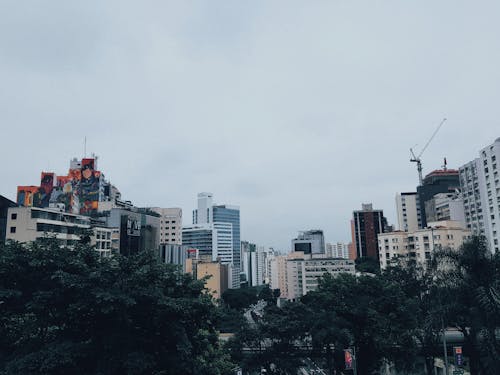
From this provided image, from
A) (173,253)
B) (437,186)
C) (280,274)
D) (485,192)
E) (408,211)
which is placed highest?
(437,186)

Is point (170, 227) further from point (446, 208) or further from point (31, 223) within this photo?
point (446, 208)

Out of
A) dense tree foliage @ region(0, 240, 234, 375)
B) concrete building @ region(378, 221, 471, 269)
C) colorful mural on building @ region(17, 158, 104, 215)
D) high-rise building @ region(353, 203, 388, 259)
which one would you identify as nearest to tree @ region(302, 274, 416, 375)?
dense tree foliage @ region(0, 240, 234, 375)

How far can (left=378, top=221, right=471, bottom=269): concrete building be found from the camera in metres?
83.1

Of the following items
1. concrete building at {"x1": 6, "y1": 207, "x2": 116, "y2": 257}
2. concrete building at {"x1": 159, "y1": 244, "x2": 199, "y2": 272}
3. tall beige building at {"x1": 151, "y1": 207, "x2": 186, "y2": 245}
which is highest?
tall beige building at {"x1": 151, "y1": 207, "x2": 186, "y2": 245}

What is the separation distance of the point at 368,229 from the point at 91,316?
6091 inches

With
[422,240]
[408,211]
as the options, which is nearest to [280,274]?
[408,211]

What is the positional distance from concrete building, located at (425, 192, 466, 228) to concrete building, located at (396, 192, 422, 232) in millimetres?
17314

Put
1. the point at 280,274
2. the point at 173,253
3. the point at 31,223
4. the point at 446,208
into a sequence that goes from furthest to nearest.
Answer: the point at 280,274 → the point at 446,208 → the point at 173,253 → the point at 31,223

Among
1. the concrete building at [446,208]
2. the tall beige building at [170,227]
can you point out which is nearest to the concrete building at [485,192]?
the concrete building at [446,208]

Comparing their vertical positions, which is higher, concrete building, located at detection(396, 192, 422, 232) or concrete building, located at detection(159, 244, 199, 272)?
concrete building, located at detection(396, 192, 422, 232)

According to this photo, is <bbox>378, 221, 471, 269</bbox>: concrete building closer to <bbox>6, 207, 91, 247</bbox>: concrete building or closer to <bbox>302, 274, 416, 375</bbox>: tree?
<bbox>302, 274, 416, 375</bbox>: tree

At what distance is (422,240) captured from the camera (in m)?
87.1

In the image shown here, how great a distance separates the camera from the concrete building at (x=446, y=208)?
109812mm

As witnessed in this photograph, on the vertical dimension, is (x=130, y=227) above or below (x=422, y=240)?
above
